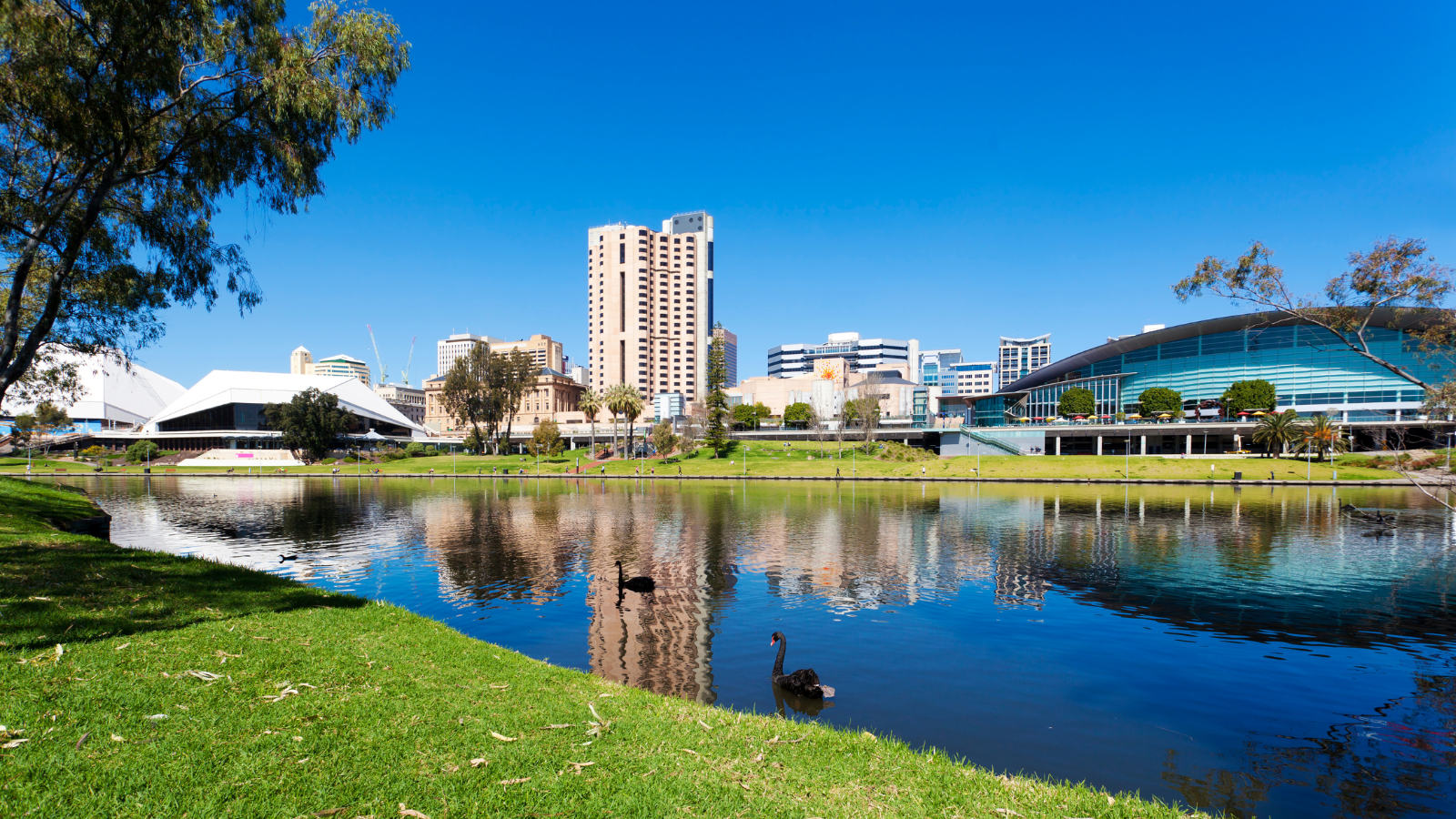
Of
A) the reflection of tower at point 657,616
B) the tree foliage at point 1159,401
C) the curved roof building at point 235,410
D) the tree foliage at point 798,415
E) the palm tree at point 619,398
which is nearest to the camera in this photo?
the reflection of tower at point 657,616

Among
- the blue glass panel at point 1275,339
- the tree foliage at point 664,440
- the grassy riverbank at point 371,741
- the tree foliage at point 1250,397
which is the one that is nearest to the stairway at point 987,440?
the tree foliage at point 1250,397

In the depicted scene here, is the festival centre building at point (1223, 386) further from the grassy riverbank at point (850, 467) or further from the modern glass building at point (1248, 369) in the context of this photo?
the grassy riverbank at point (850, 467)

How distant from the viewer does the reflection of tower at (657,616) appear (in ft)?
47.8

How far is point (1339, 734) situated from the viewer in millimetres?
11703

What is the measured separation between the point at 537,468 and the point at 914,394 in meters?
93.7

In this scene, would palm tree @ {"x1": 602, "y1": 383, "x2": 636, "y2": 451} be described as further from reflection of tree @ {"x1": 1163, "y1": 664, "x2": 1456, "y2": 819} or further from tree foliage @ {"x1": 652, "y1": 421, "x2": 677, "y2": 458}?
reflection of tree @ {"x1": 1163, "y1": 664, "x2": 1456, "y2": 819}

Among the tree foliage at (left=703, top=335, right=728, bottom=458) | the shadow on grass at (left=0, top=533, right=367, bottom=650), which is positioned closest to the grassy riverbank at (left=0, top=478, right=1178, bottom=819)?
the shadow on grass at (left=0, top=533, right=367, bottom=650)

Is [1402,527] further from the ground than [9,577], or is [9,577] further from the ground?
[9,577]

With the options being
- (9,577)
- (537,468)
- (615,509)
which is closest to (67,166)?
(9,577)

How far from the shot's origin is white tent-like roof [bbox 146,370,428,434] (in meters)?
134

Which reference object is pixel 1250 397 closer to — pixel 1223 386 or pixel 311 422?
pixel 1223 386

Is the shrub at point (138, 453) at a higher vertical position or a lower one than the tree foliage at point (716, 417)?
lower

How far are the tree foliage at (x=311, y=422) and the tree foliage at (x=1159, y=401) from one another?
443 feet

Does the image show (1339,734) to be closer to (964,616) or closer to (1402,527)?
(964,616)
